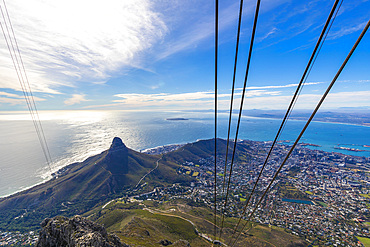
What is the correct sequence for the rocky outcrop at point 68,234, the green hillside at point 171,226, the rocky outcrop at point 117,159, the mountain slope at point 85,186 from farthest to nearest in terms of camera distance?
1. the rocky outcrop at point 117,159
2. the mountain slope at point 85,186
3. the green hillside at point 171,226
4. the rocky outcrop at point 68,234

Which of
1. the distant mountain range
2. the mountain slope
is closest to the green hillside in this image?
the distant mountain range

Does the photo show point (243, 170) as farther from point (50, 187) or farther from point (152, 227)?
point (50, 187)

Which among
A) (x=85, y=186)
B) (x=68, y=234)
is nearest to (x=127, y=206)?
(x=85, y=186)

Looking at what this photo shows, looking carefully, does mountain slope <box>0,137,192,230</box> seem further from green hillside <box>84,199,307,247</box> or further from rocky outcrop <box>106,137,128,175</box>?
green hillside <box>84,199,307,247</box>

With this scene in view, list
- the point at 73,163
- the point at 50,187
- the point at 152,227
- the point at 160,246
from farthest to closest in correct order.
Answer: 1. the point at 73,163
2. the point at 50,187
3. the point at 152,227
4. the point at 160,246

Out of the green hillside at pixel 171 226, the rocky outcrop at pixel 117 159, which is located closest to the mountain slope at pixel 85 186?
the rocky outcrop at pixel 117 159

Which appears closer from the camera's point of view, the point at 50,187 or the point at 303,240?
the point at 303,240

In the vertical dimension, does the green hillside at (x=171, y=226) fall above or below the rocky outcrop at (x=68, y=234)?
below

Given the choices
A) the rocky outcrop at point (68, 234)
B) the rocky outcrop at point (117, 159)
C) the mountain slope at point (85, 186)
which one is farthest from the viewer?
the rocky outcrop at point (117, 159)

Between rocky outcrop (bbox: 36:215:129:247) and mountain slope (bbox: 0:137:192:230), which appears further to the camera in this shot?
mountain slope (bbox: 0:137:192:230)

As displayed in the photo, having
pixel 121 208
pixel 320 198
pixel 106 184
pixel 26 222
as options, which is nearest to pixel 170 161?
pixel 106 184

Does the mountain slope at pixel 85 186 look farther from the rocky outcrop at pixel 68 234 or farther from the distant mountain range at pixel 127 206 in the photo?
the rocky outcrop at pixel 68 234
